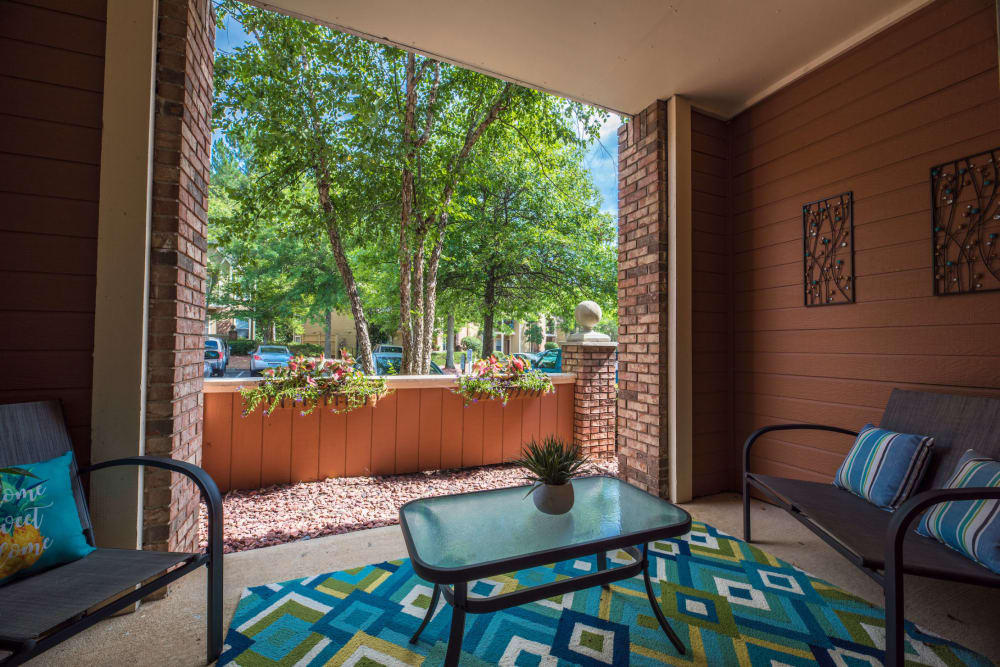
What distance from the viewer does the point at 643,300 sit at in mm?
2910

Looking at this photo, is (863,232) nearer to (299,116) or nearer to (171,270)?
(171,270)

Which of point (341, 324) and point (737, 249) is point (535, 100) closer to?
point (737, 249)

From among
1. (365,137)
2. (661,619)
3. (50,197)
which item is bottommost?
(661,619)

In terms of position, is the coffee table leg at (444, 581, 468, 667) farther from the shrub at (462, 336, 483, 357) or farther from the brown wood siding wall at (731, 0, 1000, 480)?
the shrub at (462, 336, 483, 357)

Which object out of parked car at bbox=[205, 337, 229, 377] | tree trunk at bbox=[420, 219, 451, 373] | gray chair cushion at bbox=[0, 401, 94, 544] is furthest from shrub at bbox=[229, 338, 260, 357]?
gray chair cushion at bbox=[0, 401, 94, 544]

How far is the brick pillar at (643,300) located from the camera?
9.08 ft

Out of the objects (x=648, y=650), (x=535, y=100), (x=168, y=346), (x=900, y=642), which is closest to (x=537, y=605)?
(x=648, y=650)

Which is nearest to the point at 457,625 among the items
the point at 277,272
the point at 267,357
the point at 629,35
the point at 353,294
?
the point at 629,35

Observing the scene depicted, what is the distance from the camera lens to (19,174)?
1536mm

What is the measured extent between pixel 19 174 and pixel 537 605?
98.5 inches

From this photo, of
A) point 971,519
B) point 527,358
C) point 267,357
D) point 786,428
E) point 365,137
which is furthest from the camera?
point 267,357

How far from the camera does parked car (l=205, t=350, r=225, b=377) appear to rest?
9050mm

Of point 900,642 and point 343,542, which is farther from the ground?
point 900,642

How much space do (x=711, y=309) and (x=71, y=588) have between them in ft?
→ 10.7
